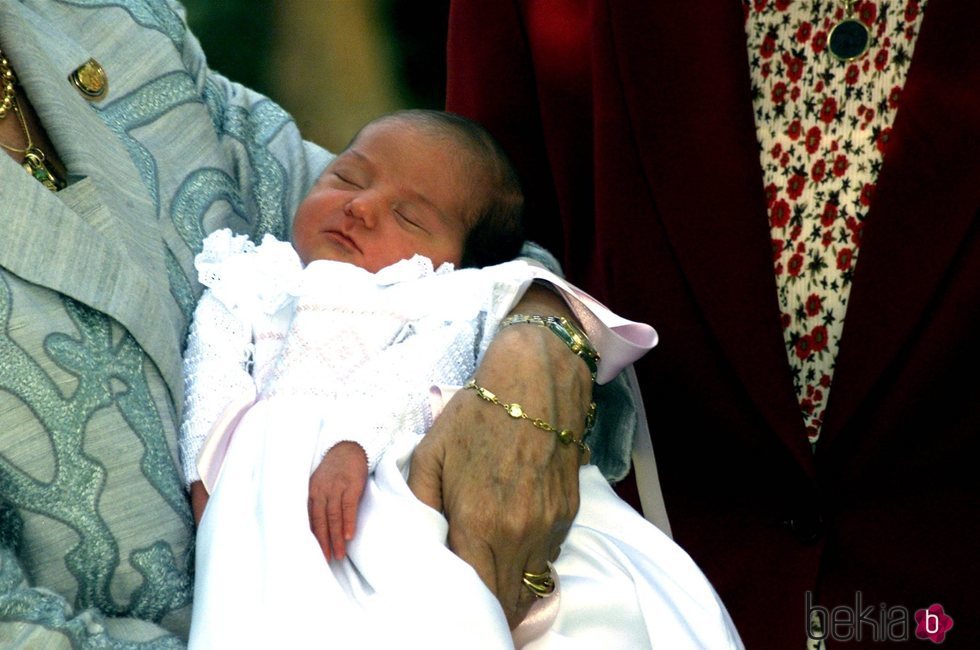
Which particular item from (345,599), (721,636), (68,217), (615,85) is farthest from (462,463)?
(615,85)

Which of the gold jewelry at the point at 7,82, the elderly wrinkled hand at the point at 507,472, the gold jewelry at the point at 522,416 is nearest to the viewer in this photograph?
the elderly wrinkled hand at the point at 507,472

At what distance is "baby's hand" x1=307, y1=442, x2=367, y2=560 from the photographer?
1.57 metres

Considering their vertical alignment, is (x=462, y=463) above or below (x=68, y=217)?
below

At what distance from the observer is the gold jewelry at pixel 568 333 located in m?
1.89

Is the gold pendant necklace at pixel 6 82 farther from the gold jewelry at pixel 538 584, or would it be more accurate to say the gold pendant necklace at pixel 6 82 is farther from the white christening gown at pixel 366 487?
the gold jewelry at pixel 538 584

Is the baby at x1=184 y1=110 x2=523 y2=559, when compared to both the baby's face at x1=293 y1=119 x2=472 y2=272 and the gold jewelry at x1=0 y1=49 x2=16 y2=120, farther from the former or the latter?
the gold jewelry at x1=0 y1=49 x2=16 y2=120

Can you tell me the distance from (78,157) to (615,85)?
84 cm

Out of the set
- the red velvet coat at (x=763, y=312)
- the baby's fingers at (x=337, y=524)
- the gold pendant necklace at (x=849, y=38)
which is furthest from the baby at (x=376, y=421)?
the gold pendant necklace at (x=849, y=38)

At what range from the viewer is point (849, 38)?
200 centimetres

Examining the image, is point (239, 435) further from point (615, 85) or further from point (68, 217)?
point (615, 85)

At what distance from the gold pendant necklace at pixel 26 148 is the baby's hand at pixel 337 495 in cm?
54

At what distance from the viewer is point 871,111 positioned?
1997 millimetres
